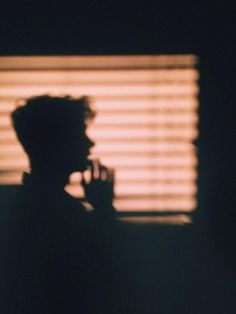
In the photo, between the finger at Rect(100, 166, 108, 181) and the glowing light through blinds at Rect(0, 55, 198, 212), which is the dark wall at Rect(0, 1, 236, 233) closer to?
the glowing light through blinds at Rect(0, 55, 198, 212)

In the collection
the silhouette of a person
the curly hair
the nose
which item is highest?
the curly hair

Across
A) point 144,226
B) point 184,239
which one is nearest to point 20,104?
point 144,226

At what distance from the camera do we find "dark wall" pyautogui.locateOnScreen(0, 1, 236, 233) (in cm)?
225

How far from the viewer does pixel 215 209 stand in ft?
7.61

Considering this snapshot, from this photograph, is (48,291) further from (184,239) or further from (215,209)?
(215,209)

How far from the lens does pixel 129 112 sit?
7.66 ft

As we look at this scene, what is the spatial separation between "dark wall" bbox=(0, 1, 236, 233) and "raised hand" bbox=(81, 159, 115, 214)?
1.49ft

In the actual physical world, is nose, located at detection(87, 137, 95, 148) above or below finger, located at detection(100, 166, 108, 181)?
above

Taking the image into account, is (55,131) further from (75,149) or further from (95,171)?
(95,171)

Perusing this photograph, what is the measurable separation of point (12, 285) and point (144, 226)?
0.69 m

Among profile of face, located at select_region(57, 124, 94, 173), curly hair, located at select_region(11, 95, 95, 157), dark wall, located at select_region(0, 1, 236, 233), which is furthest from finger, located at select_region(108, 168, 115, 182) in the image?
dark wall, located at select_region(0, 1, 236, 233)

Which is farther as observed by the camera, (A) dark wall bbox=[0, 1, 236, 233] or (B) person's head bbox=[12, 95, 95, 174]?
(A) dark wall bbox=[0, 1, 236, 233]
